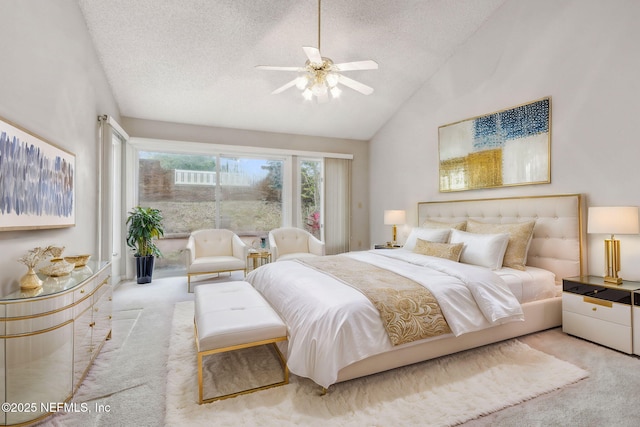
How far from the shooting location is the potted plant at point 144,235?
463 centimetres

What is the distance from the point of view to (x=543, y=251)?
327 centimetres

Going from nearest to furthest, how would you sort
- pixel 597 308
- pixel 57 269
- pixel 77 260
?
pixel 57 269
pixel 77 260
pixel 597 308

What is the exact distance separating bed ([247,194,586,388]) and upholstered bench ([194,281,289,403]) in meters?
0.14

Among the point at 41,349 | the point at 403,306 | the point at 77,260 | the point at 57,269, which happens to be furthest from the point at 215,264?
the point at 403,306

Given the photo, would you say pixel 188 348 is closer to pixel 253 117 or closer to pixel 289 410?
pixel 289 410

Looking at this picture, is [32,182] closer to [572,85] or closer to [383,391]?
[383,391]

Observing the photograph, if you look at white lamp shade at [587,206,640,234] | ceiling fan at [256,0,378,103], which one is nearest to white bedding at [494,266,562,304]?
white lamp shade at [587,206,640,234]

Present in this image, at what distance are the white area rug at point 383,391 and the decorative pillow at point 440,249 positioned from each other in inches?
38.9

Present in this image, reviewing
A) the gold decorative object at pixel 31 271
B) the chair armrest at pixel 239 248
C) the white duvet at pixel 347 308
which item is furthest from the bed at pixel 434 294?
the gold decorative object at pixel 31 271

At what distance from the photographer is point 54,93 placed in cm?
258

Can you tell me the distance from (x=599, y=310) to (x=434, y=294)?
1588 mm

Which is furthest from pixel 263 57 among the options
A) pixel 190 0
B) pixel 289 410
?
pixel 289 410

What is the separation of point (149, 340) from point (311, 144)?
4314 millimetres

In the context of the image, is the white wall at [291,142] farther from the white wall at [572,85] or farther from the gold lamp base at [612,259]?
the gold lamp base at [612,259]
